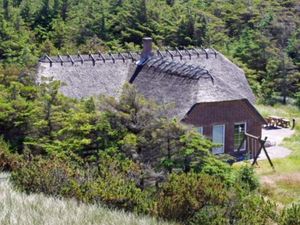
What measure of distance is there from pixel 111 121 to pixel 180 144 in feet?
7.76

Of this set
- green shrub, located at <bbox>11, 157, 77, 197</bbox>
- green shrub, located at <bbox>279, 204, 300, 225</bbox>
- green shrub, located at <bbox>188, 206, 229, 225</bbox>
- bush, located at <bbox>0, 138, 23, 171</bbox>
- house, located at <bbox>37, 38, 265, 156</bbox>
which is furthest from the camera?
house, located at <bbox>37, 38, 265, 156</bbox>

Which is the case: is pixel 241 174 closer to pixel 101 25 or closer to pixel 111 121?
pixel 111 121

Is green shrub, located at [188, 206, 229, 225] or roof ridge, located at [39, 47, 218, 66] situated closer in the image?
green shrub, located at [188, 206, 229, 225]

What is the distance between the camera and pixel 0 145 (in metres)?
20.4

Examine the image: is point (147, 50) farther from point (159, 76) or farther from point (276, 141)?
point (276, 141)

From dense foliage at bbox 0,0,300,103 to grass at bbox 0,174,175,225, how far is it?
1072 inches

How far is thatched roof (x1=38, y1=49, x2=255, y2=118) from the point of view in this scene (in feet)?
93.2

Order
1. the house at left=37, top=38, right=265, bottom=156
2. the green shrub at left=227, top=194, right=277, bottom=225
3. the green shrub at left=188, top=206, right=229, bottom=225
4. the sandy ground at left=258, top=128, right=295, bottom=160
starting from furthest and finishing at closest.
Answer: the sandy ground at left=258, top=128, right=295, bottom=160, the house at left=37, top=38, right=265, bottom=156, the green shrub at left=227, top=194, right=277, bottom=225, the green shrub at left=188, top=206, right=229, bottom=225

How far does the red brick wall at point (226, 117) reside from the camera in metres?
27.8

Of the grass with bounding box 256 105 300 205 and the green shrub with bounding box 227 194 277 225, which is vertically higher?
the green shrub with bounding box 227 194 277 225

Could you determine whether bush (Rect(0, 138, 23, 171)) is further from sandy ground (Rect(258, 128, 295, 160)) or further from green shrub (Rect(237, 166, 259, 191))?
sandy ground (Rect(258, 128, 295, 160))

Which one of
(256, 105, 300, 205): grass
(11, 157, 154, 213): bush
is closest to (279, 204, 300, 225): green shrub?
(11, 157, 154, 213): bush

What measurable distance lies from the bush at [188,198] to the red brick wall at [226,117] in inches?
509

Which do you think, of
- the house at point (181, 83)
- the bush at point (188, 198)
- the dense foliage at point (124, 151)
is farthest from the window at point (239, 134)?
the bush at point (188, 198)
